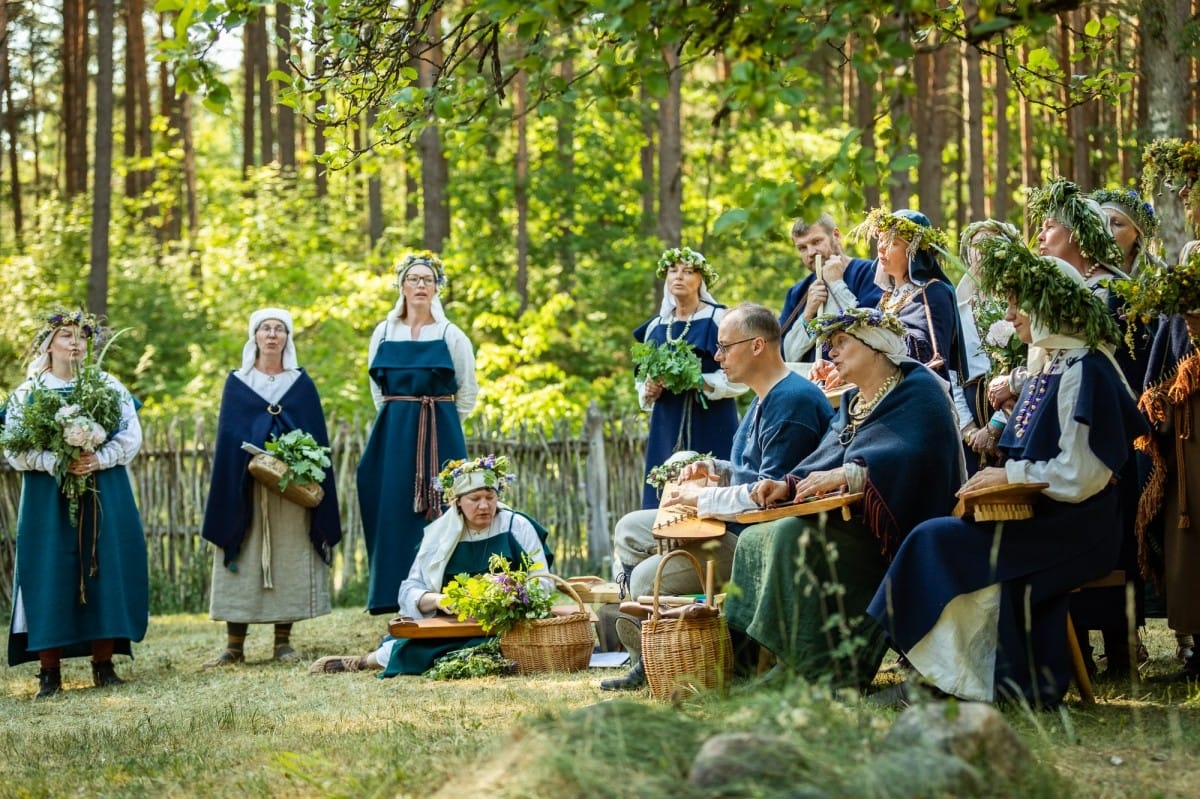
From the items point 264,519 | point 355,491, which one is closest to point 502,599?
point 264,519

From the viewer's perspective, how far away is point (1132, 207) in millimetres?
6145

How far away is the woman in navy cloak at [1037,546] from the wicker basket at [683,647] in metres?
0.84

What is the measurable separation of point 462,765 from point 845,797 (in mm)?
1299

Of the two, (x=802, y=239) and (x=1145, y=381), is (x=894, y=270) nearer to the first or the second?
(x=802, y=239)

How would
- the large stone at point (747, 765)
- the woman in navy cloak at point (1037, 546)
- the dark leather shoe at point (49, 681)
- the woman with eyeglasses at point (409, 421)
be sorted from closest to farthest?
1. the large stone at point (747, 765)
2. the woman in navy cloak at point (1037, 546)
3. the dark leather shoe at point (49, 681)
4. the woman with eyeglasses at point (409, 421)

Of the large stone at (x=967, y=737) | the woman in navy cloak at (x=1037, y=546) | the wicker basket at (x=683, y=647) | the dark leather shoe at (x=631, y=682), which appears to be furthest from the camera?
the dark leather shoe at (x=631, y=682)

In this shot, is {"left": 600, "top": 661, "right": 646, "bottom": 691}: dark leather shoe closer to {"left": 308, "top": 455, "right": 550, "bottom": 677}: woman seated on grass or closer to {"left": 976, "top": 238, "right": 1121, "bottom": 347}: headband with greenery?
{"left": 308, "top": 455, "right": 550, "bottom": 677}: woman seated on grass

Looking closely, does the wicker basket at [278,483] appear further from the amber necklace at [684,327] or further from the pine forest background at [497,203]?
the pine forest background at [497,203]

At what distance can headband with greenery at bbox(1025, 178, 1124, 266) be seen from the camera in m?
5.68

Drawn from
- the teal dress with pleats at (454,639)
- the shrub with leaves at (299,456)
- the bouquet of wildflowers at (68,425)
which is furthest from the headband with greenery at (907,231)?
the bouquet of wildflowers at (68,425)

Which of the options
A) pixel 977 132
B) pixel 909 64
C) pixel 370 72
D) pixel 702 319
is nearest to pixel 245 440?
pixel 702 319

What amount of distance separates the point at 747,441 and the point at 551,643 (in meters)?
1.78

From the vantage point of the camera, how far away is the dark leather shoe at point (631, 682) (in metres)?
6.12

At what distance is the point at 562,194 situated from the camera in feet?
62.8
